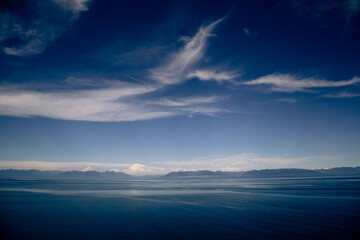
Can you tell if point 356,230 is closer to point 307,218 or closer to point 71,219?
point 307,218

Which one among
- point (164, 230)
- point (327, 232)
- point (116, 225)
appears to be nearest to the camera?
point (327, 232)

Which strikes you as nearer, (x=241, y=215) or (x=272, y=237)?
(x=272, y=237)

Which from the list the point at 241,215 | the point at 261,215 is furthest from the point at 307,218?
the point at 241,215

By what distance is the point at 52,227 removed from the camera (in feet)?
79.5

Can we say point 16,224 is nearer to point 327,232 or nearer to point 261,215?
point 261,215

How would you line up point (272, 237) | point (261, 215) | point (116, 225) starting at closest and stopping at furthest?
point (272, 237)
point (116, 225)
point (261, 215)

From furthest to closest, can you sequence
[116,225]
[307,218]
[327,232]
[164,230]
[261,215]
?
[261,215] < [307,218] < [116,225] < [164,230] < [327,232]

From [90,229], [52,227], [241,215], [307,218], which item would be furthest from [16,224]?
[307,218]

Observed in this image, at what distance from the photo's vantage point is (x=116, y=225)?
82.1 feet

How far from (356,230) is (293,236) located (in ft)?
26.1

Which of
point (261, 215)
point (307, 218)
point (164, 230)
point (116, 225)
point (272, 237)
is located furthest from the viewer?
point (261, 215)

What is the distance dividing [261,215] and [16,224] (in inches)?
1309

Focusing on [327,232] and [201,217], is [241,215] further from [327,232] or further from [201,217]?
[327,232]

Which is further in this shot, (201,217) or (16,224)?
(201,217)
